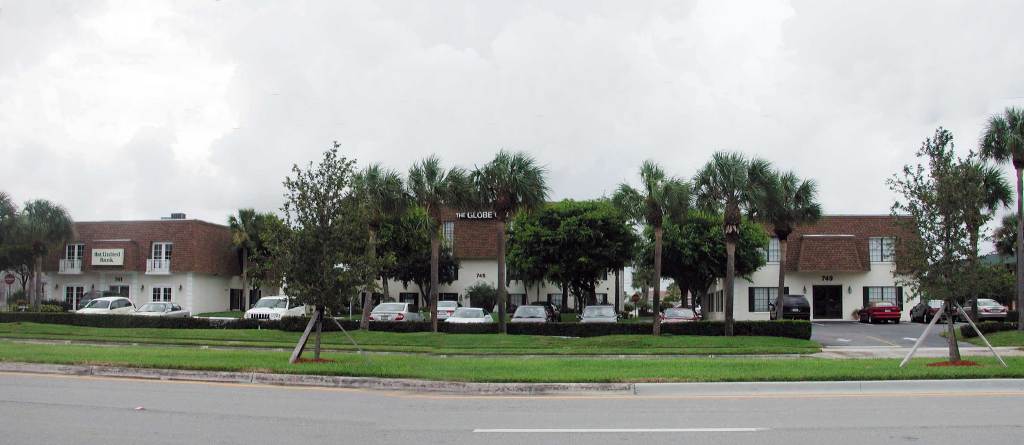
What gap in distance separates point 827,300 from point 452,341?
32615 millimetres

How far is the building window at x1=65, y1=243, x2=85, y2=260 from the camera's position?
5419cm

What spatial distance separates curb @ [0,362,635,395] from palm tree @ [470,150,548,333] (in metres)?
15.4

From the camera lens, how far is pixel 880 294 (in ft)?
171

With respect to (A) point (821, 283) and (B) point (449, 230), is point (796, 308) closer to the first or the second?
(A) point (821, 283)

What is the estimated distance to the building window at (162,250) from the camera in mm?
53812

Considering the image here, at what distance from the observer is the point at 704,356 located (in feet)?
77.6

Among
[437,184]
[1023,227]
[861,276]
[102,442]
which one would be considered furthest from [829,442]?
[861,276]

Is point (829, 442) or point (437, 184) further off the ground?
point (437, 184)

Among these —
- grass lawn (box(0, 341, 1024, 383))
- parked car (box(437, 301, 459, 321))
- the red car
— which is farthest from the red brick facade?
the red car

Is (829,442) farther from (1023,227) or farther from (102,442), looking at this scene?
(1023,227)

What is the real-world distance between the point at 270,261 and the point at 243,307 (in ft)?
139

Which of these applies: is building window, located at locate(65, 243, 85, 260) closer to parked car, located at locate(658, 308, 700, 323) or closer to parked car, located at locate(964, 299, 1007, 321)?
parked car, located at locate(658, 308, 700, 323)

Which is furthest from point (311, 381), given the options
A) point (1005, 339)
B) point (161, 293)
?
point (161, 293)

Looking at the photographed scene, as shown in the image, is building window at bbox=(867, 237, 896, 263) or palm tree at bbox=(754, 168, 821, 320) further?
building window at bbox=(867, 237, 896, 263)
